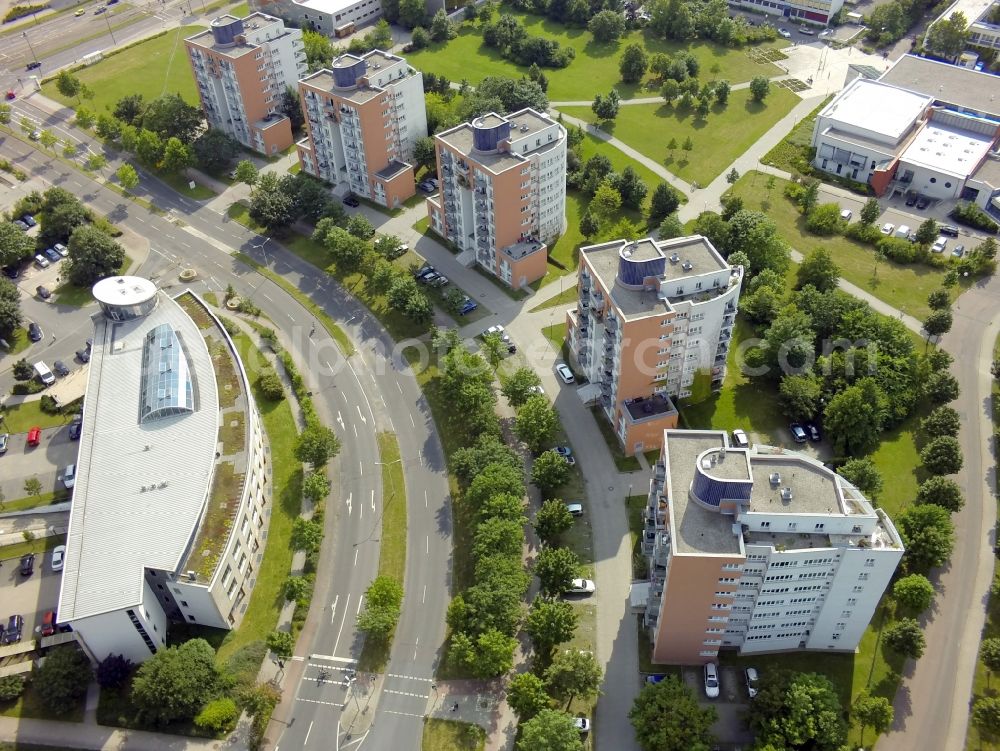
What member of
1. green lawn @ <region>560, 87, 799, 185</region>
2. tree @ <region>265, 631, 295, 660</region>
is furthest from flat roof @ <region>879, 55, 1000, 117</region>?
tree @ <region>265, 631, 295, 660</region>

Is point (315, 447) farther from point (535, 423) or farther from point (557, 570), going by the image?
point (557, 570)

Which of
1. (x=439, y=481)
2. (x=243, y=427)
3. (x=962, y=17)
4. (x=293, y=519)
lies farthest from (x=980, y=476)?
(x=962, y=17)

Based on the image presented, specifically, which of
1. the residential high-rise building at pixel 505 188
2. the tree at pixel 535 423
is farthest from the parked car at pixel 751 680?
the residential high-rise building at pixel 505 188

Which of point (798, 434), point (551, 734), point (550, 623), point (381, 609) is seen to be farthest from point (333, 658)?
point (798, 434)

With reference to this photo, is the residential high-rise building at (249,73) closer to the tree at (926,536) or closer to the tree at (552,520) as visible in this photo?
the tree at (552,520)

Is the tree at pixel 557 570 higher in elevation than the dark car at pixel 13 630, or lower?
higher

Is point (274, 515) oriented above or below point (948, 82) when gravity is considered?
below

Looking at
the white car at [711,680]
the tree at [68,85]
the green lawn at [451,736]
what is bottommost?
the green lawn at [451,736]
